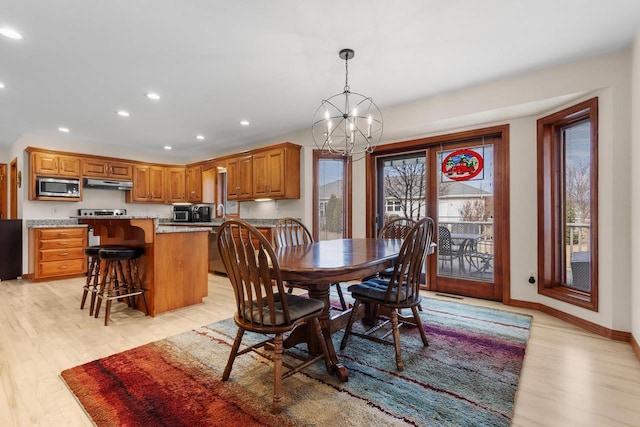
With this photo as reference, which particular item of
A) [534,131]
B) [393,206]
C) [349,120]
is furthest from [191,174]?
[534,131]

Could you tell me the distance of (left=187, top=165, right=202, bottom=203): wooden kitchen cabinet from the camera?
6.31m

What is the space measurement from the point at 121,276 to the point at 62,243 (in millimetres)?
2449

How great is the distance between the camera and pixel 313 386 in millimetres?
1802

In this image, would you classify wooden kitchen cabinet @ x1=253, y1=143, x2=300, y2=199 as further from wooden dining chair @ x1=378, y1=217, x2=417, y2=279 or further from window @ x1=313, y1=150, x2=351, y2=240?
wooden dining chair @ x1=378, y1=217, x2=417, y2=279

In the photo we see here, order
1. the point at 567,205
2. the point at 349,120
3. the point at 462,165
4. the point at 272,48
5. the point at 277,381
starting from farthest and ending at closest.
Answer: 1. the point at 349,120
2. the point at 462,165
3. the point at 567,205
4. the point at 272,48
5. the point at 277,381

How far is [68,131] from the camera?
4828mm

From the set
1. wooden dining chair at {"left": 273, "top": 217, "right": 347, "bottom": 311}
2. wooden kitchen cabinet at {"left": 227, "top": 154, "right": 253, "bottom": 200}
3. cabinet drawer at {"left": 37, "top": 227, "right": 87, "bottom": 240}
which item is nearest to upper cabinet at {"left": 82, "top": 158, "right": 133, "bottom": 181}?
cabinet drawer at {"left": 37, "top": 227, "right": 87, "bottom": 240}

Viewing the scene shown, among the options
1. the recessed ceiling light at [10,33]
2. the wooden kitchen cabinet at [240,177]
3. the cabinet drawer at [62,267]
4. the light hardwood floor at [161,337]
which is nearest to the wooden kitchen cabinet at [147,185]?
the cabinet drawer at [62,267]

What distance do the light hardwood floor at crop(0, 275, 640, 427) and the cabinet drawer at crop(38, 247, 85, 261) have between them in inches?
49.1

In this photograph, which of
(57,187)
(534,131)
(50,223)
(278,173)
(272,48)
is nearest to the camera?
(272,48)

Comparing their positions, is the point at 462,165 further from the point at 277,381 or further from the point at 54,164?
the point at 54,164

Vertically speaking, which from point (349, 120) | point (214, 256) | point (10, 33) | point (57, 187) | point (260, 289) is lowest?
point (214, 256)

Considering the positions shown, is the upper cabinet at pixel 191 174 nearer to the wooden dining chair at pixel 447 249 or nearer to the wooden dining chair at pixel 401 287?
the wooden dining chair at pixel 447 249

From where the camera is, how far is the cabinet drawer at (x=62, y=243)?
467cm
